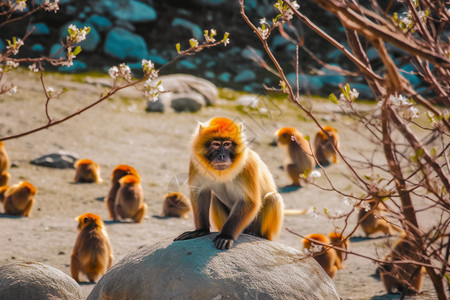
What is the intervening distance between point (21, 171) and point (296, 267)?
8608 millimetres

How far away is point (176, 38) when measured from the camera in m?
24.7

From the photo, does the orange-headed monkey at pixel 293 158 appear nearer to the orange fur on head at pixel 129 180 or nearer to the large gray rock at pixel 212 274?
the orange fur on head at pixel 129 180

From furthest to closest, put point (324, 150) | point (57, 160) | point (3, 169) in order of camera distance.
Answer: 1. point (324, 150)
2. point (57, 160)
3. point (3, 169)

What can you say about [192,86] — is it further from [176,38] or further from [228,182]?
[228,182]

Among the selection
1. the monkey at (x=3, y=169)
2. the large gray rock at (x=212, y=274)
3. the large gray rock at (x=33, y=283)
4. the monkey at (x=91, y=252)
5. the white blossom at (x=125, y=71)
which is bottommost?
the monkey at (x=3, y=169)

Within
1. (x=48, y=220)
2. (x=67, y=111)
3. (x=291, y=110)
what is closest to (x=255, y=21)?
(x=291, y=110)

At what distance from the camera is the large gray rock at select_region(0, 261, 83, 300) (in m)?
5.50

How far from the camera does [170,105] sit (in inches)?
719

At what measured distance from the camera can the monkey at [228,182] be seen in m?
5.17

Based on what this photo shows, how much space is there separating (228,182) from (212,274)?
3.12 ft

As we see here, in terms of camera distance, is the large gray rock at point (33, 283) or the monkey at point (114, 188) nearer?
the large gray rock at point (33, 283)

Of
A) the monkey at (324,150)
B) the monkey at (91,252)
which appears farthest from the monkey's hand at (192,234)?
the monkey at (324,150)

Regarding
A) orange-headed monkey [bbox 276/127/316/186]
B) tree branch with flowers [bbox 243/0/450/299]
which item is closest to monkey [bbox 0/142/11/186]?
orange-headed monkey [bbox 276/127/316/186]

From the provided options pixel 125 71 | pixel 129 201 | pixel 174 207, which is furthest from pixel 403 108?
pixel 174 207
